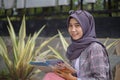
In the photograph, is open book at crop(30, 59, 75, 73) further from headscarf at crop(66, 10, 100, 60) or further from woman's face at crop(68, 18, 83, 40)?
woman's face at crop(68, 18, 83, 40)

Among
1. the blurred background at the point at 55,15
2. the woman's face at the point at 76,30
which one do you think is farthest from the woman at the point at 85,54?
the blurred background at the point at 55,15

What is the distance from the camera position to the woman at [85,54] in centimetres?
287

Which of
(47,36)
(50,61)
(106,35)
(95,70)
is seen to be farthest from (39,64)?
(47,36)

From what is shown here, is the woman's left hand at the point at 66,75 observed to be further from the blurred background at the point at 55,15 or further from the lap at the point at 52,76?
the blurred background at the point at 55,15

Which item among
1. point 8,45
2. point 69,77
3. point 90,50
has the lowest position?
point 8,45

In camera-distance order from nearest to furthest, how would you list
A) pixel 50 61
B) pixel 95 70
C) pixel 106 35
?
pixel 95 70
pixel 50 61
pixel 106 35

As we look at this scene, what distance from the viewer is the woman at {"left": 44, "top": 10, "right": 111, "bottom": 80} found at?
2.87 metres

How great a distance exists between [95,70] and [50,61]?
1.42 feet

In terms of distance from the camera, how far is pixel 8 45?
7297mm

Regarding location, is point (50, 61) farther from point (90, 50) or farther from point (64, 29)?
point (64, 29)

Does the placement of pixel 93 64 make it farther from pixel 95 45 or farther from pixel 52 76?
pixel 52 76

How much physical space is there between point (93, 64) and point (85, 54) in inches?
5.9

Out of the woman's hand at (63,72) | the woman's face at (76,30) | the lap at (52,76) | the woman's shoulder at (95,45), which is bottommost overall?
the lap at (52,76)

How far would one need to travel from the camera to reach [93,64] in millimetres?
2871
